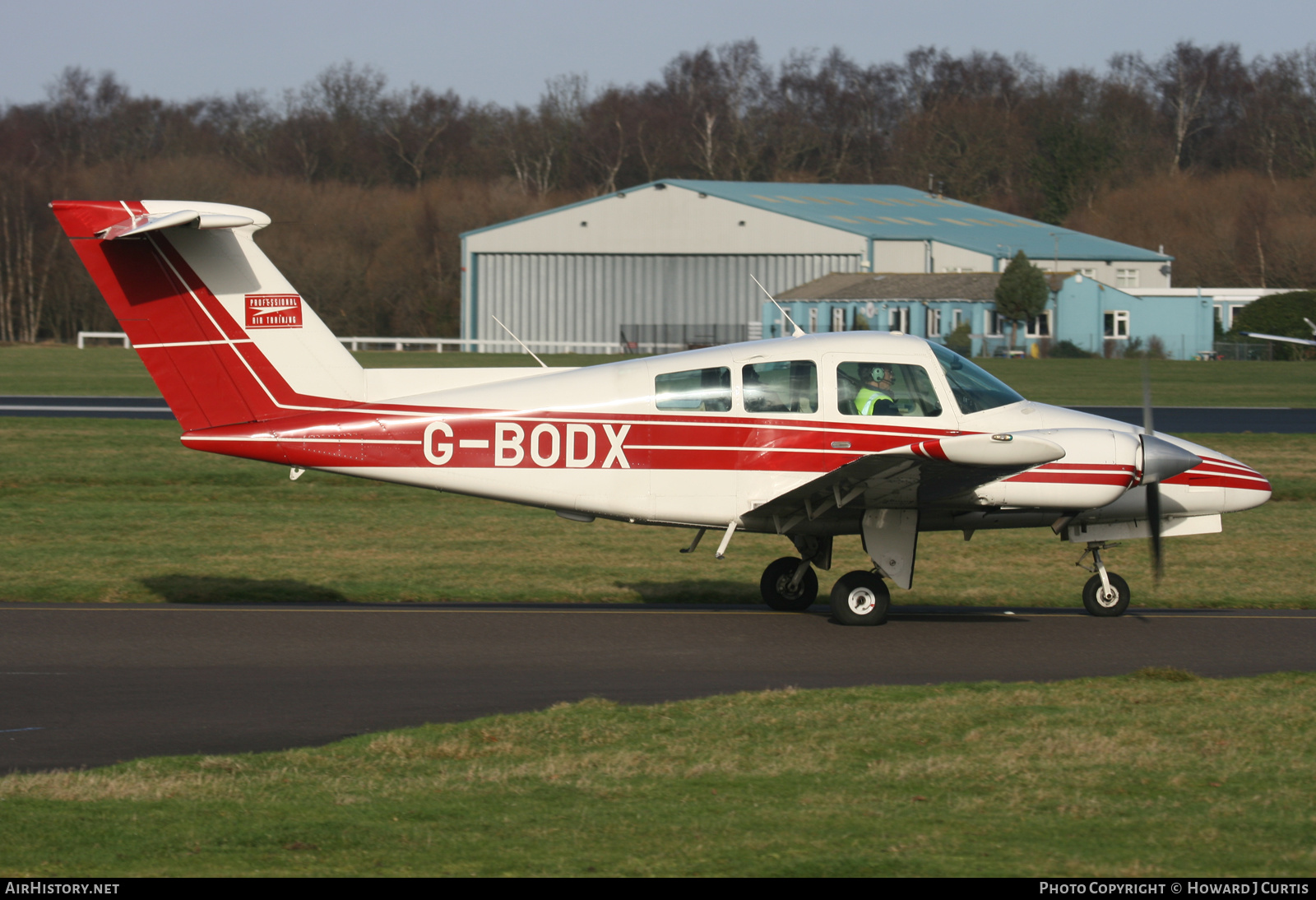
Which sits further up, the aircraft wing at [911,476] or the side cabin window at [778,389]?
the side cabin window at [778,389]

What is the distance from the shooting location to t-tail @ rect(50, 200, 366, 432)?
1092 cm

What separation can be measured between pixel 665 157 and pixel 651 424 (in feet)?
299

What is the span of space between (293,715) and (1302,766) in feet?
18.6

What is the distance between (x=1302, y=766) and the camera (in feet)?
22.7

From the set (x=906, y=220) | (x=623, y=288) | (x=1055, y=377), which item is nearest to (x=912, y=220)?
(x=906, y=220)

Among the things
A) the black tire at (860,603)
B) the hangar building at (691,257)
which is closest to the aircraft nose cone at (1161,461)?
the black tire at (860,603)

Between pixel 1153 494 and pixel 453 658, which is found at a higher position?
pixel 1153 494

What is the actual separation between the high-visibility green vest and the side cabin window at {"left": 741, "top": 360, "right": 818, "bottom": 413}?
35 centimetres

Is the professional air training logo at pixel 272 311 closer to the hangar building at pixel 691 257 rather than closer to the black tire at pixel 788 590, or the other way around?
the black tire at pixel 788 590

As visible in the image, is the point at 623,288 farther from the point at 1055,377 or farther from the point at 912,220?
the point at 1055,377

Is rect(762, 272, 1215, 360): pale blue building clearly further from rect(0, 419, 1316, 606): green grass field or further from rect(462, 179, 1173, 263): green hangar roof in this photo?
rect(0, 419, 1316, 606): green grass field

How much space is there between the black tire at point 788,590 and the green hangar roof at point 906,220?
5659 centimetres

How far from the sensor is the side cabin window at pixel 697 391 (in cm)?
1148

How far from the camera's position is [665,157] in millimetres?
100125
